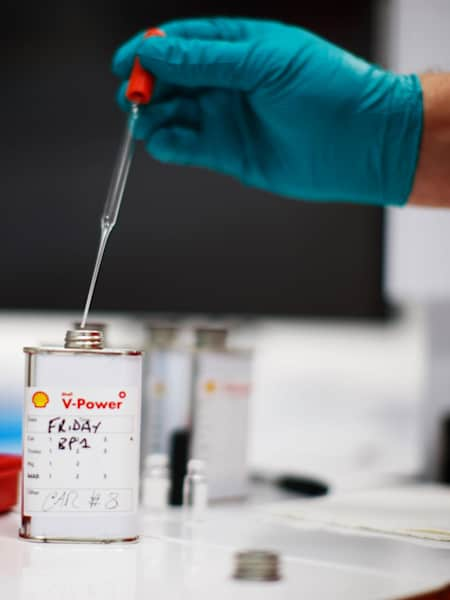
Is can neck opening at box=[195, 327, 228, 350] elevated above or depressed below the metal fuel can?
above

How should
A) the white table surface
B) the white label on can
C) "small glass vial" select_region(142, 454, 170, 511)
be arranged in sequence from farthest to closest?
"small glass vial" select_region(142, 454, 170, 511), the white label on can, the white table surface

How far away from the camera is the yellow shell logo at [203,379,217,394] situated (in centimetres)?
128

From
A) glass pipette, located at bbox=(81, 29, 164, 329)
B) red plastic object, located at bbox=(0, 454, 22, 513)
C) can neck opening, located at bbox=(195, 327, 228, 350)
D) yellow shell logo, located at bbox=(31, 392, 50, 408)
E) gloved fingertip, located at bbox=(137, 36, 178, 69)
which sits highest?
gloved fingertip, located at bbox=(137, 36, 178, 69)

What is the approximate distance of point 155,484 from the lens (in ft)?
3.89

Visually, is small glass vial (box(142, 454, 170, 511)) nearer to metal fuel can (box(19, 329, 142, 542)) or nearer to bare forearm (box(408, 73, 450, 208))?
metal fuel can (box(19, 329, 142, 542))

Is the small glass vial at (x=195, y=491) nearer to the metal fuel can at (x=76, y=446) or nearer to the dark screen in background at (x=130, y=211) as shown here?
the metal fuel can at (x=76, y=446)

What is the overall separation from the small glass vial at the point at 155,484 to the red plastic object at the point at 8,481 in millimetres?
172

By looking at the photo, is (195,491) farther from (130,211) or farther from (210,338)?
(130,211)

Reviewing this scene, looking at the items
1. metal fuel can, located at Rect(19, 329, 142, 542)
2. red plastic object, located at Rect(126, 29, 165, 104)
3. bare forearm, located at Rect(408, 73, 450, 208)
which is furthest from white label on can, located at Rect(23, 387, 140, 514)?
bare forearm, located at Rect(408, 73, 450, 208)

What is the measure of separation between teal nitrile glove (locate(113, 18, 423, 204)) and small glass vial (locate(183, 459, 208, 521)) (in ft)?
1.77

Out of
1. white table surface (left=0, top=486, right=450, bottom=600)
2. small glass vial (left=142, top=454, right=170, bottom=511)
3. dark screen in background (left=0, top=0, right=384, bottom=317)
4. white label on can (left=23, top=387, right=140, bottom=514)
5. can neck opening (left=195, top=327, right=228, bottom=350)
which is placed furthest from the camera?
dark screen in background (left=0, top=0, right=384, bottom=317)

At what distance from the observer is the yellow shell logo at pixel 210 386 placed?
4.20ft

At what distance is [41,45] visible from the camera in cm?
312

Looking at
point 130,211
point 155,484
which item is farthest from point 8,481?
point 130,211
